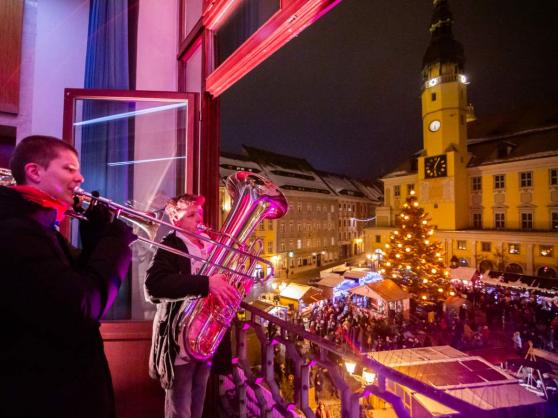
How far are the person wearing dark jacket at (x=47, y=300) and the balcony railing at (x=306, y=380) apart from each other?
1062mm

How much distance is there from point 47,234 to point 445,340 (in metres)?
13.1

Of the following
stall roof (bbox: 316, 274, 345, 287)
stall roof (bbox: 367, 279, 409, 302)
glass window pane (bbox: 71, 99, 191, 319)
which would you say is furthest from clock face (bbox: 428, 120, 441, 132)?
glass window pane (bbox: 71, 99, 191, 319)

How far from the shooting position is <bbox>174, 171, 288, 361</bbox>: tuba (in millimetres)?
2162

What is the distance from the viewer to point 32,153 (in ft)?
4.36

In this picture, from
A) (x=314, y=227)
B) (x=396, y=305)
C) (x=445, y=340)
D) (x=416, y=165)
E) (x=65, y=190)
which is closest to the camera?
(x=65, y=190)

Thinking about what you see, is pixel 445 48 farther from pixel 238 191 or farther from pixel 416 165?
pixel 238 191

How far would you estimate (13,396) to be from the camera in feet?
3.65

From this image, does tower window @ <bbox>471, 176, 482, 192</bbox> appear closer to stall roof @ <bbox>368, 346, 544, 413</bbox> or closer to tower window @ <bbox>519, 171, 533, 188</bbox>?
tower window @ <bbox>519, 171, 533, 188</bbox>

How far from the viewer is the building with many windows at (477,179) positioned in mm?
24375

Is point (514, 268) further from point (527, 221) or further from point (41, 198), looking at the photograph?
point (41, 198)

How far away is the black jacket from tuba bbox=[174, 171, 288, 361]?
7cm

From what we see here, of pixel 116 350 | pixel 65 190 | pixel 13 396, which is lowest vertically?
pixel 116 350

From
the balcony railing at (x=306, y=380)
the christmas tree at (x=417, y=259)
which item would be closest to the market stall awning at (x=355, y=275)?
the christmas tree at (x=417, y=259)

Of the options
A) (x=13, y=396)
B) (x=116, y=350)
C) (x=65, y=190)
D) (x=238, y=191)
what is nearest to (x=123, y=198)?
(x=116, y=350)
